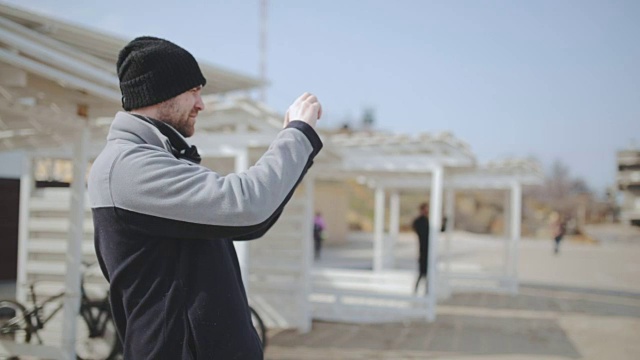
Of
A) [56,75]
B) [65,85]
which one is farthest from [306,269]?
[56,75]

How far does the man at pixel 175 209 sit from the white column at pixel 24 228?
568 centimetres

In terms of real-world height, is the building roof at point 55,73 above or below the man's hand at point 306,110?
above

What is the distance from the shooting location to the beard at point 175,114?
143cm

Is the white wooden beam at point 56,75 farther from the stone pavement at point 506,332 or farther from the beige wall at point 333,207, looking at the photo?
the beige wall at point 333,207

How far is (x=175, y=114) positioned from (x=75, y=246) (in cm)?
361

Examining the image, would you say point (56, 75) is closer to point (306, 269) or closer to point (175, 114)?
point (175, 114)

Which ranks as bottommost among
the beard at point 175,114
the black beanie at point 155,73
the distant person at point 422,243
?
the distant person at point 422,243

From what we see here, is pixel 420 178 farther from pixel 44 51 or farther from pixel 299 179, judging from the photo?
pixel 299 179

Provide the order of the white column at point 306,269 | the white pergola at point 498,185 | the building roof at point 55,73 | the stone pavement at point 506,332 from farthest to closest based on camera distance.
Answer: the white pergola at point 498,185 → the white column at point 306,269 → the stone pavement at point 506,332 → the building roof at point 55,73

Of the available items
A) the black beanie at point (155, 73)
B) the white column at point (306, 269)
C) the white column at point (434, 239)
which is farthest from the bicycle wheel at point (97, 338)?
the white column at point (434, 239)

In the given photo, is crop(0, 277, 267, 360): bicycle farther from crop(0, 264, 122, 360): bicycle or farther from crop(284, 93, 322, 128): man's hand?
crop(284, 93, 322, 128): man's hand

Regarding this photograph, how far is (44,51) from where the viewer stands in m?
3.75

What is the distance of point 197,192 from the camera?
124cm

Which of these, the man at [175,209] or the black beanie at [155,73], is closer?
the man at [175,209]
